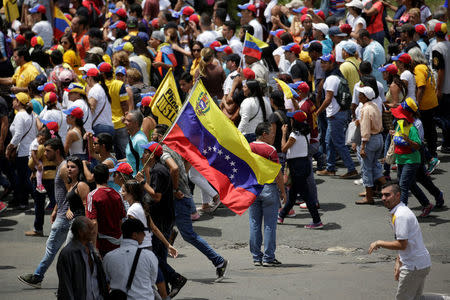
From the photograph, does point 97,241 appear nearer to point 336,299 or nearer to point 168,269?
point 168,269

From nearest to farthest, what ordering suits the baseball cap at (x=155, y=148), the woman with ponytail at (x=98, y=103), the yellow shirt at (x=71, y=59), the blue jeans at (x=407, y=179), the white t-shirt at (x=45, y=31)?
the baseball cap at (x=155, y=148), the blue jeans at (x=407, y=179), the woman with ponytail at (x=98, y=103), the yellow shirt at (x=71, y=59), the white t-shirt at (x=45, y=31)

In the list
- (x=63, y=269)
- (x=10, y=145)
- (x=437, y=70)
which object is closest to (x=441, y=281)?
(x=63, y=269)

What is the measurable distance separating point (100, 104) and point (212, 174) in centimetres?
441

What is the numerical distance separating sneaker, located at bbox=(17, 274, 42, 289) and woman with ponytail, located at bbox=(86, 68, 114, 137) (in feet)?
12.7

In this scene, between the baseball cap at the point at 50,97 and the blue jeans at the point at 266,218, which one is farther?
the baseball cap at the point at 50,97

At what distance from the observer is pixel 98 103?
1291cm

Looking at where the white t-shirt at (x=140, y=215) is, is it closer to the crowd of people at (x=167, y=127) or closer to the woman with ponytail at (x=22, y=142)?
the crowd of people at (x=167, y=127)

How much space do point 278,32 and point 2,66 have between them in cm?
601

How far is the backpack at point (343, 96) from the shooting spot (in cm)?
1386

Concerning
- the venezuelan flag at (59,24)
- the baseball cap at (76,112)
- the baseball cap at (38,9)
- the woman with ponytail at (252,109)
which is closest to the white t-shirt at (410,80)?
the woman with ponytail at (252,109)

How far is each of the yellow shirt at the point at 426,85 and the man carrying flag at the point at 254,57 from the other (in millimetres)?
2832

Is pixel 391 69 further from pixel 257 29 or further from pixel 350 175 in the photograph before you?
pixel 257 29

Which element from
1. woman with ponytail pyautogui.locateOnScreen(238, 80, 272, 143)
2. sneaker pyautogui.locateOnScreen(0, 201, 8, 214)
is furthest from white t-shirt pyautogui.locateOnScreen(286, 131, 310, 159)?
sneaker pyautogui.locateOnScreen(0, 201, 8, 214)

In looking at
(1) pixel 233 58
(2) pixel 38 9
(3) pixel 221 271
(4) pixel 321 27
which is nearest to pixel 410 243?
(3) pixel 221 271
